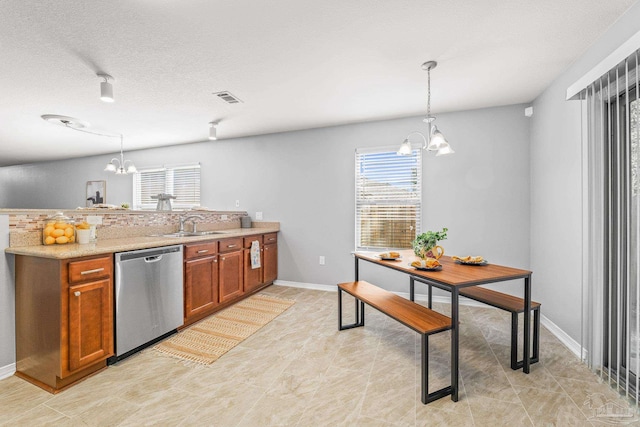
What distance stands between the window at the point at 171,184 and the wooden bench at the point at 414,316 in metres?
3.69

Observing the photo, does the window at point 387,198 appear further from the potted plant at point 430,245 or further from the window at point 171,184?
the window at point 171,184

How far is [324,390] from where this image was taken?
1.90 m

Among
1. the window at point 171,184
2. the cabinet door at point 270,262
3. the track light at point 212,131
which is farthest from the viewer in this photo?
the window at point 171,184

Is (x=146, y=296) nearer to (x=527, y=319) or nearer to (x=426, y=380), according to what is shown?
(x=426, y=380)

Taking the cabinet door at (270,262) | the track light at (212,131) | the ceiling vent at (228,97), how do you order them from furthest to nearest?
the cabinet door at (270,262), the track light at (212,131), the ceiling vent at (228,97)

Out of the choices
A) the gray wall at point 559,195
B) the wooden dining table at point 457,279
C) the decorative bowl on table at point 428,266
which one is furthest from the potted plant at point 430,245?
the gray wall at point 559,195

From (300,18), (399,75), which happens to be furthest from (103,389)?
(399,75)

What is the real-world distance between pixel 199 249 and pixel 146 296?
0.70 m

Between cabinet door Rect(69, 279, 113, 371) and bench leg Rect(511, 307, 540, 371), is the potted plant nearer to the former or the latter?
bench leg Rect(511, 307, 540, 371)

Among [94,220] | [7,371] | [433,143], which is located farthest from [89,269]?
[433,143]

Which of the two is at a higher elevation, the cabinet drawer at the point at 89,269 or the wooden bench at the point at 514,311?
the cabinet drawer at the point at 89,269

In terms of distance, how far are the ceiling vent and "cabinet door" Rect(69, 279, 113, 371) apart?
2.14 meters

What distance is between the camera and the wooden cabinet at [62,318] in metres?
1.86

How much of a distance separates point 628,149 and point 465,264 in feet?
4.19
